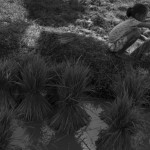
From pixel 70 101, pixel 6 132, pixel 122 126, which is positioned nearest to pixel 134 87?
pixel 122 126

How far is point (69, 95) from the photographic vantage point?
4.25 m

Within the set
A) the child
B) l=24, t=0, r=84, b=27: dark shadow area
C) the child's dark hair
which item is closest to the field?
the child

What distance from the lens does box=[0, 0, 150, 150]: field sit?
3.99 m

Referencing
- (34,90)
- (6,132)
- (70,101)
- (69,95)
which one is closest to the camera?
(6,132)

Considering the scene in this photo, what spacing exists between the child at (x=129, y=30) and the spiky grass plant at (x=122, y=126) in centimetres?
170

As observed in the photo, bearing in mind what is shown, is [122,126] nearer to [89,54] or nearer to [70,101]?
[70,101]

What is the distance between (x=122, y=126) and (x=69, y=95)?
77 centimetres

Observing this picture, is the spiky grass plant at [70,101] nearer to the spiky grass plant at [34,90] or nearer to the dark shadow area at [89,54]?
the spiky grass plant at [34,90]

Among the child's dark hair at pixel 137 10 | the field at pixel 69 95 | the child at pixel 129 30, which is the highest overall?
the child's dark hair at pixel 137 10

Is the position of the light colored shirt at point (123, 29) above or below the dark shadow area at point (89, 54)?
above

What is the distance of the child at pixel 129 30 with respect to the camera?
17.9ft

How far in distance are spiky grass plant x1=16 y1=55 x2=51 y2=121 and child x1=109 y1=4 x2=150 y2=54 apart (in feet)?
5.03

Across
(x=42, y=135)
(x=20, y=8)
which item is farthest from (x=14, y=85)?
(x=20, y=8)

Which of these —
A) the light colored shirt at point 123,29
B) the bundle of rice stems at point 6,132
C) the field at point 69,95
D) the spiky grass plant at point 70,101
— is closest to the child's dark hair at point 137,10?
the light colored shirt at point 123,29
